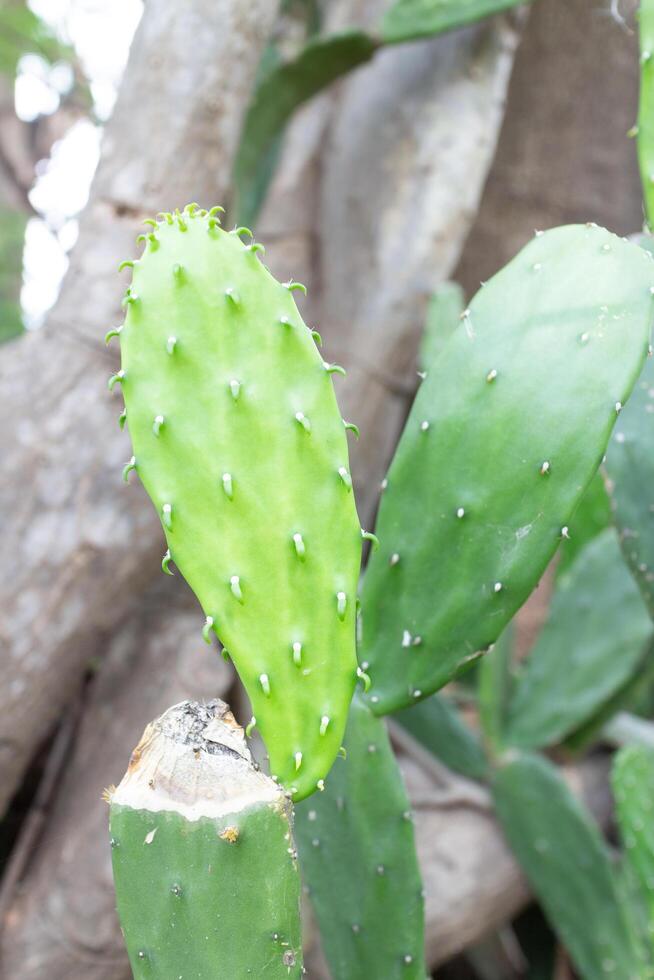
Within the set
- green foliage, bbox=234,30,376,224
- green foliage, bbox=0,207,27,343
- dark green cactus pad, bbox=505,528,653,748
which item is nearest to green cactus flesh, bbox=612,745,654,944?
dark green cactus pad, bbox=505,528,653,748

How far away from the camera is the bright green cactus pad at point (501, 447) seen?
765 mm

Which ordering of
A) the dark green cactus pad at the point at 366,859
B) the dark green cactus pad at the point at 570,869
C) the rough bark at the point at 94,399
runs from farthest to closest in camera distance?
1. the dark green cactus pad at the point at 570,869
2. the rough bark at the point at 94,399
3. the dark green cactus pad at the point at 366,859

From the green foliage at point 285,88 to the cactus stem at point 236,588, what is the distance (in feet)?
3.97

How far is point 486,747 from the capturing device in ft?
5.69

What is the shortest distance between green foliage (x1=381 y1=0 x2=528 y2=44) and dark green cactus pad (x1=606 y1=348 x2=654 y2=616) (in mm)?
944

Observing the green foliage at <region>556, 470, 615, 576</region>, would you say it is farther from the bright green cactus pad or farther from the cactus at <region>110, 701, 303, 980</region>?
the cactus at <region>110, 701, 303, 980</region>

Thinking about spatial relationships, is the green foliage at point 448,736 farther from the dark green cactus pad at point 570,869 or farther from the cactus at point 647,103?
the cactus at point 647,103

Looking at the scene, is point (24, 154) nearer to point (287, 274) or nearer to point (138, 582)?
point (287, 274)

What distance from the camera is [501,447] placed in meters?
0.79

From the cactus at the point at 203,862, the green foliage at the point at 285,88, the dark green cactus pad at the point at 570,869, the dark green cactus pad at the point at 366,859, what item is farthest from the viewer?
the green foliage at the point at 285,88

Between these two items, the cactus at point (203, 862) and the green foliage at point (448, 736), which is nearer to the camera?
the cactus at point (203, 862)

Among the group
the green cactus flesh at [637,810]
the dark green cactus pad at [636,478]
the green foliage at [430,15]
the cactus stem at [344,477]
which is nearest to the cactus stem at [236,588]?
the cactus stem at [344,477]

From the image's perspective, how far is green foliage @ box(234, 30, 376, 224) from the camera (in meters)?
1.66

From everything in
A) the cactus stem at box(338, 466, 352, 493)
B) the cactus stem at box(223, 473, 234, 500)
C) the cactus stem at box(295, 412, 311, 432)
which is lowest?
the cactus stem at box(338, 466, 352, 493)
